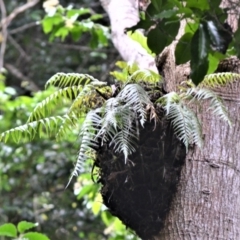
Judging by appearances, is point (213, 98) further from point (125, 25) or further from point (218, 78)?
point (125, 25)

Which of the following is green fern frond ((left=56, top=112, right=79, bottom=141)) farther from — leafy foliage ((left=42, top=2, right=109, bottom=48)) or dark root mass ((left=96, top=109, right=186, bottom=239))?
leafy foliage ((left=42, top=2, right=109, bottom=48))

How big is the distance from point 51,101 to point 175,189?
14.3 inches

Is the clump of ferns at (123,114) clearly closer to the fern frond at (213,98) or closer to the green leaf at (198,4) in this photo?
the fern frond at (213,98)

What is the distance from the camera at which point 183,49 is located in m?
1.04

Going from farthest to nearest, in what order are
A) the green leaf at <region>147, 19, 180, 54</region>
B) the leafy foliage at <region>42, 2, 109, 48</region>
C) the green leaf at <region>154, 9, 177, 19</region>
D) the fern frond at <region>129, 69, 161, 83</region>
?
the leafy foliage at <region>42, 2, 109, 48</region>, the fern frond at <region>129, 69, 161, 83</region>, the green leaf at <region>147, 19, 180, 54</region>, the green leaf at <region>154, 9, 177, 19</region>

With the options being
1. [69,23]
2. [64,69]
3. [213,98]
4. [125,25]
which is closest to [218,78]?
[213,98]

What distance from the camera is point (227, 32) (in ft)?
2.98

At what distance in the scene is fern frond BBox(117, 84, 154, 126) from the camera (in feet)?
3.84

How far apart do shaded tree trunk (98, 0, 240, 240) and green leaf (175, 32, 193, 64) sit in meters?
0.20

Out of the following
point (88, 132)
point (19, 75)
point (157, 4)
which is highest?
point (157, 4)

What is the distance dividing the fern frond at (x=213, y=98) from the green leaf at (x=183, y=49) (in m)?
0.16

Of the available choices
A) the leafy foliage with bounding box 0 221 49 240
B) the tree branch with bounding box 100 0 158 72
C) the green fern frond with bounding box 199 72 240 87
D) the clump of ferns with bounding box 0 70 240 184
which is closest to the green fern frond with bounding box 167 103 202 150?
the clump of ferns with bounding box 0 70 240 184

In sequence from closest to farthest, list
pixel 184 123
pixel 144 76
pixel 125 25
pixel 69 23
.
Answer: pixel 184 123 → pixel 144 76 → pixel 125 25 → pixel 69 23

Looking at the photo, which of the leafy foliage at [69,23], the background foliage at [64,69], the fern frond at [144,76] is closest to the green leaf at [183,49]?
the background foliage at [64,69]
